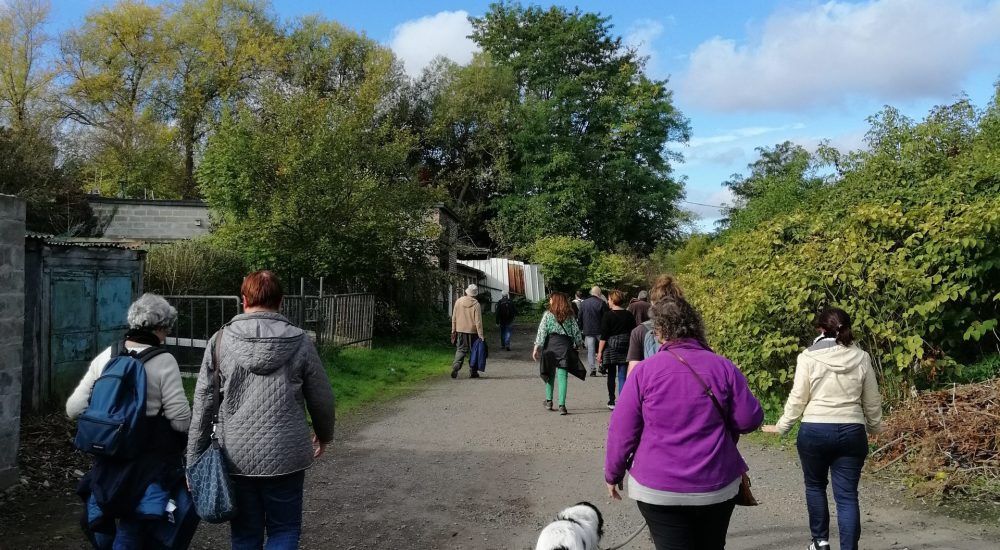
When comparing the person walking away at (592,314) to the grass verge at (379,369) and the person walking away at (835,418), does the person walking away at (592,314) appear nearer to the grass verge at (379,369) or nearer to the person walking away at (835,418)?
the grass verge at (379,369)

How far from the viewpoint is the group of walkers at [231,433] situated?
3.63 m

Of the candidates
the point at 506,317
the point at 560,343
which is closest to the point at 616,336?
the point at 560,343

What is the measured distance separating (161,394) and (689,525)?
2.53 meters

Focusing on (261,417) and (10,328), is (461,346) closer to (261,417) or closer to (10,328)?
(10,328)

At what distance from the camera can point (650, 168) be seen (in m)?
39.4

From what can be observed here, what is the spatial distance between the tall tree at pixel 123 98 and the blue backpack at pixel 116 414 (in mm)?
32384

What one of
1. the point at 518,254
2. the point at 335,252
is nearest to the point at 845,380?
the point at 335,252

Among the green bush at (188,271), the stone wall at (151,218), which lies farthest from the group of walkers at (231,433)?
the stone wall at (151,218)

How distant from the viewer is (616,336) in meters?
10.3

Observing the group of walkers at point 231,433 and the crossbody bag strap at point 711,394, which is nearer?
the crossbody bag strap at point 711,394

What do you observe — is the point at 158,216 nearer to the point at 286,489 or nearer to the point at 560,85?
the point at 286,489

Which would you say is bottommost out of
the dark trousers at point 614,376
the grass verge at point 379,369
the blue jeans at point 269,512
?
the grass verge at point 379,369

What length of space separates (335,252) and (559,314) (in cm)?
779

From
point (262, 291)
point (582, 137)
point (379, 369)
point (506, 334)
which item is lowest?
point (379, 369)
